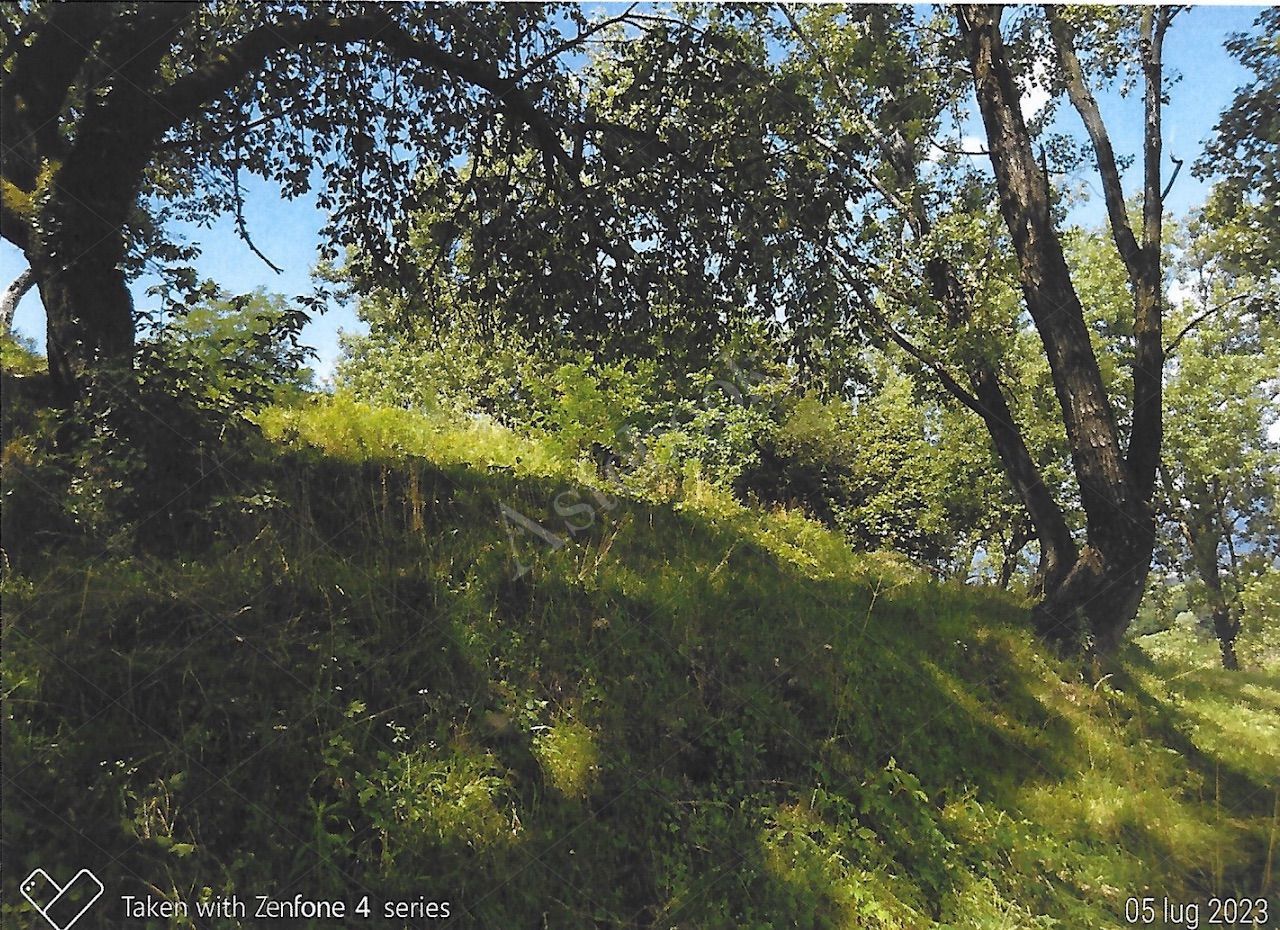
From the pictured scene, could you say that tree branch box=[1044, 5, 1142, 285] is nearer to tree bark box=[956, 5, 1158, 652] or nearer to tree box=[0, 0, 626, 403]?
tree bark box=[956, 5, 1158, 652]

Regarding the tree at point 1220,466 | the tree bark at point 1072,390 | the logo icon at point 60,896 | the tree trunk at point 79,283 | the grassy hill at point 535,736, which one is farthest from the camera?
the tree at point 1220,466

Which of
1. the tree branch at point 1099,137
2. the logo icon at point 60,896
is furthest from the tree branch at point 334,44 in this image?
the tree branch at point 1099,137

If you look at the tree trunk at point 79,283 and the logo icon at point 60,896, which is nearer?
the logo icon at point 60,896

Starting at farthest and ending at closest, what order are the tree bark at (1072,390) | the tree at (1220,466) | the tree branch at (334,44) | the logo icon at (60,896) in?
the tree at (1220,466), the tree bark at (1072,390), the tree branch at (334,44), the logo icon at (60,896)

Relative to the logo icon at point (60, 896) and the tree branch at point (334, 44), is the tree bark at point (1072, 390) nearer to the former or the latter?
the tree branch at point (334, 44)

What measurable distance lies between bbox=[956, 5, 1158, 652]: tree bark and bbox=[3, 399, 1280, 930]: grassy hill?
929mm

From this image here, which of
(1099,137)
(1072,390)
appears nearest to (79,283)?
(1072,390)

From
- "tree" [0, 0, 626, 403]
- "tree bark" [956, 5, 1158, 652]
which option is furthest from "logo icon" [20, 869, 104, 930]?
"tree bark" [956, 5, 1158, 652]

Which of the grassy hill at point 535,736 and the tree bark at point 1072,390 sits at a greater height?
the tree bark at point 1072,390

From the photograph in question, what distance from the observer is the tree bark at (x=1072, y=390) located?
7.71 m

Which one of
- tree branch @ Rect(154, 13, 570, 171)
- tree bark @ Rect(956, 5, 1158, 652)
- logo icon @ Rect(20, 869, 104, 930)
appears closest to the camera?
logo icon @ Rect(20, 869, 104, 930)

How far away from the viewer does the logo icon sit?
2803 millimetres

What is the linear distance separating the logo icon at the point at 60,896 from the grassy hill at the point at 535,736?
53 mm

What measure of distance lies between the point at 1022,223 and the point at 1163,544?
25768 mm
